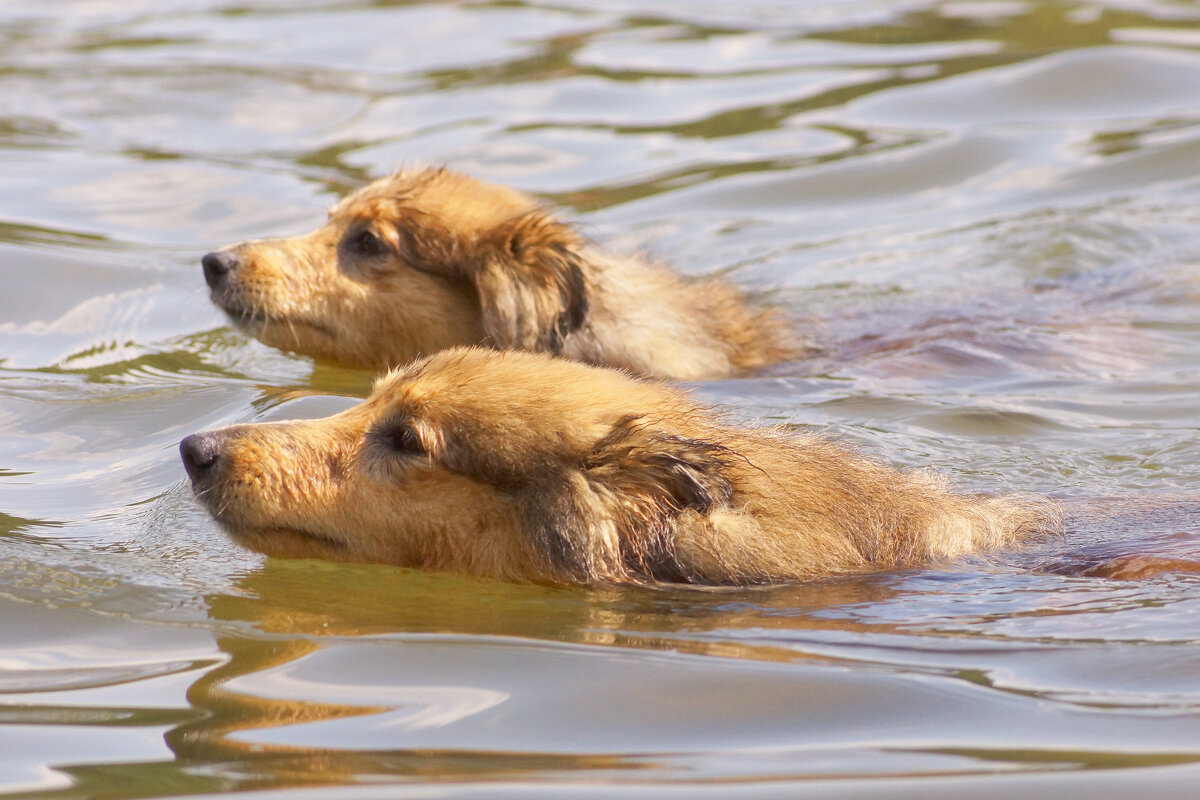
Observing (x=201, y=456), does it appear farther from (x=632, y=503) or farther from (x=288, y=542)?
(x=632, y=503)

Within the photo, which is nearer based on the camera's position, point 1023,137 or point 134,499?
point 134,499

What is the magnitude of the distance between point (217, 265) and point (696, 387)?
2.58 metres

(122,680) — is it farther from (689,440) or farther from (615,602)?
(689,440)

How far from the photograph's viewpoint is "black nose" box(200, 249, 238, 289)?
8734 millimetres

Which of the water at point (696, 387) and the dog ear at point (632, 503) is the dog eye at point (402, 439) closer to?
the water at point (696, 387)

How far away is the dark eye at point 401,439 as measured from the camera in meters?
5.91

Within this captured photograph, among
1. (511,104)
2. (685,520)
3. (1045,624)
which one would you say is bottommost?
(1045,624)

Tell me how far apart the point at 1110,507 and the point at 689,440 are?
2040 millimetres

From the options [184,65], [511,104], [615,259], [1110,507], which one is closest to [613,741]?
[1110,507]

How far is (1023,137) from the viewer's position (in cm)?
1416

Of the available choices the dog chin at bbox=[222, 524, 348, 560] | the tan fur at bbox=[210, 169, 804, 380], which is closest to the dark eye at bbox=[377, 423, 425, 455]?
the dog chin at bbox=[222, 524, 348, 560]

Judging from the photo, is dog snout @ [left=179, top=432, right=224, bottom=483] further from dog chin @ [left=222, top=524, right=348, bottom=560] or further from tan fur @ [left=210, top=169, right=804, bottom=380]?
tan fur @ [left=210, top=169, right=804, bottom=380]

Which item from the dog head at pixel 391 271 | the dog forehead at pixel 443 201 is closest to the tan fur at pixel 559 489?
the dog head at pixel 391 271

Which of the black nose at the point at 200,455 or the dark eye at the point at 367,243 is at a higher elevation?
the dark eye at the point at 367,243
